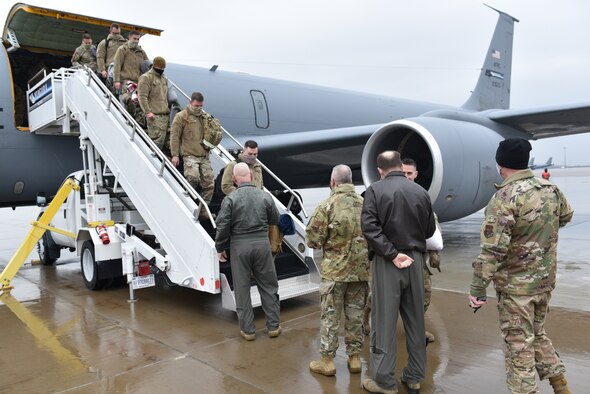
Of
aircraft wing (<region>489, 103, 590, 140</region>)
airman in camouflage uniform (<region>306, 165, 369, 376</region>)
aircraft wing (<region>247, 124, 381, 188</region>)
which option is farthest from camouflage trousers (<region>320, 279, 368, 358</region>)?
aircraft wing (<region>489, 103, 590, 140</region>)

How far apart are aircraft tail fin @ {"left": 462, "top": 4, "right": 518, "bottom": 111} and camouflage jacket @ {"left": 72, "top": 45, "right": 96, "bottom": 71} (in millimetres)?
10360

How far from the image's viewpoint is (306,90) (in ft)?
34.5

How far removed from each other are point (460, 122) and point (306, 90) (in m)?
4.37

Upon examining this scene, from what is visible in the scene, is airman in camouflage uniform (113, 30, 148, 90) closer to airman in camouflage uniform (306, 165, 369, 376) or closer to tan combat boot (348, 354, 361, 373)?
airman in camouflage uniform (306, 165, 369, 376)

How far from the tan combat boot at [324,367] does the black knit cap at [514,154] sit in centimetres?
165

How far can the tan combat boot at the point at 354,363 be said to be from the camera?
3199mm

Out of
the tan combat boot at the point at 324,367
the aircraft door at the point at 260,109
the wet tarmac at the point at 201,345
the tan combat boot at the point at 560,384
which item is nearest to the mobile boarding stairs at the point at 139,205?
the wet tarmac at the point at 201,345

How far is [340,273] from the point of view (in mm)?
3166

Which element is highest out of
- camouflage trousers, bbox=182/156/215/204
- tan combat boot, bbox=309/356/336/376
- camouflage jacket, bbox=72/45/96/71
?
camouflage jacket, bbox=72/45/96/71

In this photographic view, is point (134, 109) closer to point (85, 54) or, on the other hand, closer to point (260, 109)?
point (85, 54)

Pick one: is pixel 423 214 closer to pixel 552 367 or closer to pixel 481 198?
pixel 552 367

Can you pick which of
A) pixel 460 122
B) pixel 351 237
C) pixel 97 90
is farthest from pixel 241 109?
pixel 351 237

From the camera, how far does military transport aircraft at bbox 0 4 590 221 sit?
257 inches

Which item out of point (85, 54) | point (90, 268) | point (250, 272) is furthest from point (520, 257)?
point (85, 54)
